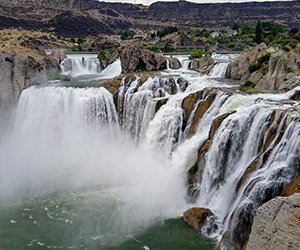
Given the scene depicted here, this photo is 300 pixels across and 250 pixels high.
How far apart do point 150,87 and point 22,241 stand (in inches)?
630

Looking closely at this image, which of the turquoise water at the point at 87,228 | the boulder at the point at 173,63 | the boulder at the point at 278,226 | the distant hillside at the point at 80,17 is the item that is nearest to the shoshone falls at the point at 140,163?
the turquoise water at the point at 87,228

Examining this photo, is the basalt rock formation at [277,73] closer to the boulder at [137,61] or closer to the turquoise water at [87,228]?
the boulder at [137,61]

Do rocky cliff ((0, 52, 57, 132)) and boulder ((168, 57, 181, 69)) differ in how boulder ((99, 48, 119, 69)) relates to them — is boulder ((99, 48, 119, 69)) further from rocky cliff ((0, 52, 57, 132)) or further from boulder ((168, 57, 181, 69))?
rocky cliff ((0, 52, 57, 132))

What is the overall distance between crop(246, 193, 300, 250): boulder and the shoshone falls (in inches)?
184

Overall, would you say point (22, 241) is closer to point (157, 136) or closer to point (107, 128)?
point (157, 136)

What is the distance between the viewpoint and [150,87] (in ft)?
87.6

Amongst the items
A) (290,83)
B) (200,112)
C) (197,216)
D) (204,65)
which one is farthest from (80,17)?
(197,216)

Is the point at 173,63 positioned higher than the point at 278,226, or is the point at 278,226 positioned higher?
the point at 173,63

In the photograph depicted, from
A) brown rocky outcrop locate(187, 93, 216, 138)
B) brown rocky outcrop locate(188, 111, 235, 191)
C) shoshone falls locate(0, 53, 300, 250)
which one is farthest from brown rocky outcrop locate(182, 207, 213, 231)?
brown rocky outcrop locate(187, 93, 216, 138)

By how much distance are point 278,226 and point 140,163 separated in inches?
617

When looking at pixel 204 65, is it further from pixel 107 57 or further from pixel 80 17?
pixel 80 17

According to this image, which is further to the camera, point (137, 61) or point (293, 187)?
point (137, 61)

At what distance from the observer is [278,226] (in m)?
7.30

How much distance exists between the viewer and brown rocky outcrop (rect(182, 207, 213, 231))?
48.8 ft
